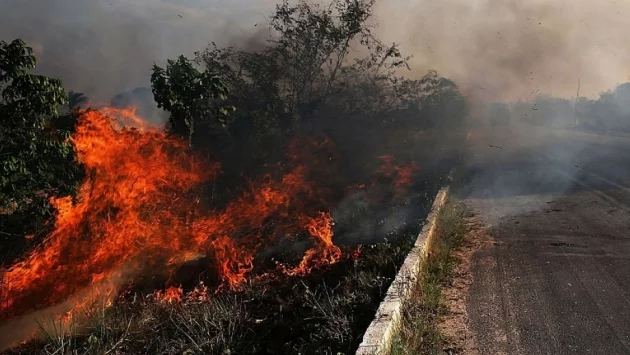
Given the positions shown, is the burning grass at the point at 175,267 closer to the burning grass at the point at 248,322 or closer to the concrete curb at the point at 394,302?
the burning grass at the point at 248,322

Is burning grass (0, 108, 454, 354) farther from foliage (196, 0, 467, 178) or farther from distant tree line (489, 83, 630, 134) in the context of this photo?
distant tree line (489, 83, 630, 134)

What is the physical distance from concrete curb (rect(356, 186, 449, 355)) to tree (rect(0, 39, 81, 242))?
5.31 meters

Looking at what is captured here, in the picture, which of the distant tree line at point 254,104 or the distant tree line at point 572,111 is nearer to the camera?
the distant tree line at point 254,104

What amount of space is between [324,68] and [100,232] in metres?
10.7

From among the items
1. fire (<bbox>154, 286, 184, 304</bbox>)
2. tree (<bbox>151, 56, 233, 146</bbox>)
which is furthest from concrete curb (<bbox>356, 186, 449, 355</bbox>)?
tree (<bbox>151, 56, 233, 146</bbox>)

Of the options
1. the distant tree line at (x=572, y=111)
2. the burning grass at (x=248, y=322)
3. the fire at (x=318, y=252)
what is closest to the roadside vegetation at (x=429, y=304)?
the burning grass at (x=248, y=322)

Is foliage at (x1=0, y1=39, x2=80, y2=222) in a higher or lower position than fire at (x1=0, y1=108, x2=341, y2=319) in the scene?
higher

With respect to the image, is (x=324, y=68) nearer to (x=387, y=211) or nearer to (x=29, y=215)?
(x=387, y=211)

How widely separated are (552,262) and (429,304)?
2.67 metres

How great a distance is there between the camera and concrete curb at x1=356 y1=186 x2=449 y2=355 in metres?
3.96

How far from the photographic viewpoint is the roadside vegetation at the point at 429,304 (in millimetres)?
4297

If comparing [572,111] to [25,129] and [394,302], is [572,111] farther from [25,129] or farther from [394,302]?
[25,129]

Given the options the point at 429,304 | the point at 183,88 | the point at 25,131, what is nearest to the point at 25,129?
the point at 25,131

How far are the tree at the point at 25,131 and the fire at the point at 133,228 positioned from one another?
759 millimetres
